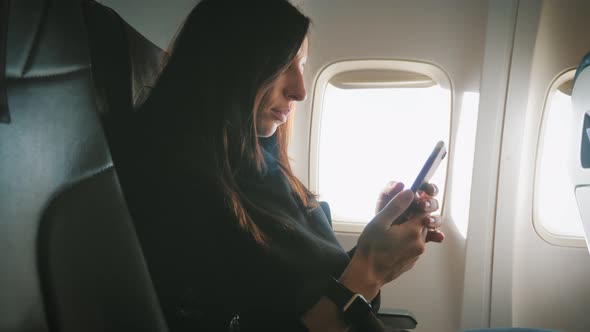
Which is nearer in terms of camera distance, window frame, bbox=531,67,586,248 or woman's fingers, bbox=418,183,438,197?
woman's fingers, bbox=418,183,438,197

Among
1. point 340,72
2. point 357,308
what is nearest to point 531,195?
point 340,72

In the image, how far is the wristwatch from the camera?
2.60 ft

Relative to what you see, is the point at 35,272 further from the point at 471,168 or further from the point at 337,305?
the point at 471,168

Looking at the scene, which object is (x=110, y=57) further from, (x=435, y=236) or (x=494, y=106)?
(x=494, y=106)

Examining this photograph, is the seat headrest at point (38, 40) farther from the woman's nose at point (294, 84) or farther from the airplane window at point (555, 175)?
the airplane window at point (555, 175)

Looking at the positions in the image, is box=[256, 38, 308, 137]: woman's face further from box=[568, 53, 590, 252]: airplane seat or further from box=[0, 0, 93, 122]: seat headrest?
box=[568, 53, 590, 252]: airplane seat

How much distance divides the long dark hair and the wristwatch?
204 millimetres

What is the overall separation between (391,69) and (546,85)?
2.06ft

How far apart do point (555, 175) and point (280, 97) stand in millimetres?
1338

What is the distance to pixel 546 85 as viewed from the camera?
1498 millimetres

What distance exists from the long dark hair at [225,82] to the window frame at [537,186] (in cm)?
122

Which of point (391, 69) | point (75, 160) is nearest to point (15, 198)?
point (75, 160)

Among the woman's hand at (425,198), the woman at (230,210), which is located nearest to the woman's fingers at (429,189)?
the woman's hand at (425,198)

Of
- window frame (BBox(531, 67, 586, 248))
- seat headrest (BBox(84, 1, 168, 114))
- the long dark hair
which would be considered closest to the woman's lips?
the long dark hair
